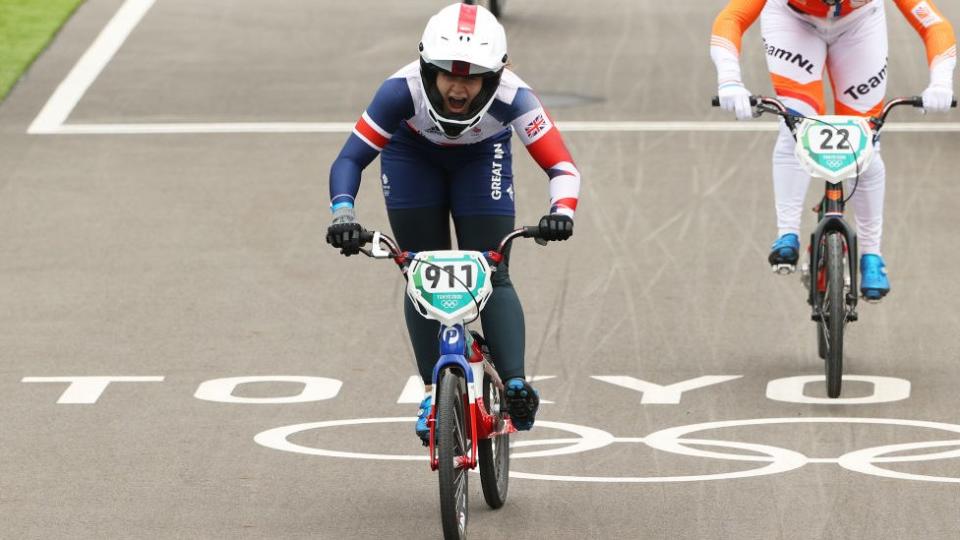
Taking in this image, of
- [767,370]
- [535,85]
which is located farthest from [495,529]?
[535,85]

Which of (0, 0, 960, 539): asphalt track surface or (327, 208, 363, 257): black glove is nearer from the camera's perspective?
(327, 208, 363, 257): black glove

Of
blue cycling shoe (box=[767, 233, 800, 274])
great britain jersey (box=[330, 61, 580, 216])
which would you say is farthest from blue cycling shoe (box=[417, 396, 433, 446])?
blue cycling shoe (box=[767, 233, 800, 274])

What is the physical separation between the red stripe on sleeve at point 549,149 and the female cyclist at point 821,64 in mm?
2529

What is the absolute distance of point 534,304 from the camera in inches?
453

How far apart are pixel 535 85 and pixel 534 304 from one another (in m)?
7.08

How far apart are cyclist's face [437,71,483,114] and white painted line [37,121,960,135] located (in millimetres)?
9126

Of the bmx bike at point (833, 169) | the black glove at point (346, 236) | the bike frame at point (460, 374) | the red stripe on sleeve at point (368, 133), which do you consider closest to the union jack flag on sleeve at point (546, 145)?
the red stripe on sleeve at point (368, 133)

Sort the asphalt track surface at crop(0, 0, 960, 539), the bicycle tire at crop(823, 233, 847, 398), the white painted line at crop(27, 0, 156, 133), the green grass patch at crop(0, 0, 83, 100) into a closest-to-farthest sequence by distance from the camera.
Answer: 1. the asphalt track surface at crop(0, 0, 960, 539)
2. the bicycle tire at crop(823, 233, 847, 398)
3. the white painted line at crop(27, 0, 156, 133)
4. the green grass patch at crop(0, 0, 83, 100)

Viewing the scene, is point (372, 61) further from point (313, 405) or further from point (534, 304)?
point (313, 405)

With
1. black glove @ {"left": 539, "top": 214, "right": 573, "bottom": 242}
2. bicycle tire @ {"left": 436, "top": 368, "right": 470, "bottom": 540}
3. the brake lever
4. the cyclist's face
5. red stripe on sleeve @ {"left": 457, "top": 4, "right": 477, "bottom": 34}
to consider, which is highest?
red stripe on sleeve @ {"left": 457, "top": 4, "right": 477, "bottom": 34}

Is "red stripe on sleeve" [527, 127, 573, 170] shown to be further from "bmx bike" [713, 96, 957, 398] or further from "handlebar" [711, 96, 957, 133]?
"handlebar" [711, 96, 957, 133]

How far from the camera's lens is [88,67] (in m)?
19.0

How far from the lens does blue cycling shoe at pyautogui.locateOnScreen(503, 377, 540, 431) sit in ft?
24.7

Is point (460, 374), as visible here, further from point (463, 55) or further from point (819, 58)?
point (819, 58)
